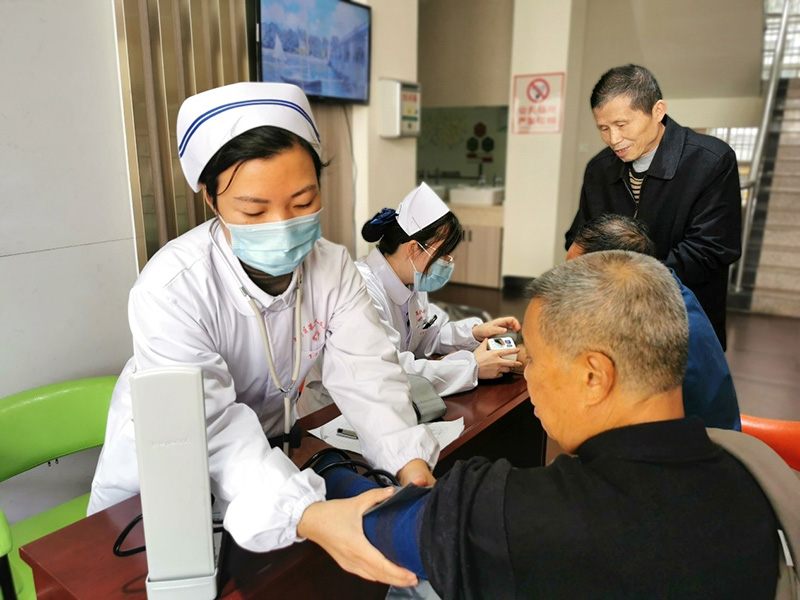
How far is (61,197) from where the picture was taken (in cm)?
203

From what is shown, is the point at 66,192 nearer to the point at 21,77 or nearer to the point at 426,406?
the point at 21,77

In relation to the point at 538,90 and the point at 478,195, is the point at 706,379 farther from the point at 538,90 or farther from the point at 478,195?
the point at 478,195

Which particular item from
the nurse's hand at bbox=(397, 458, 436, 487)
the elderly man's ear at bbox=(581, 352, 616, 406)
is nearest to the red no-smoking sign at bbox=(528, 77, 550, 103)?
the nurse's hand at bbox=(397, 458, 436, 487)

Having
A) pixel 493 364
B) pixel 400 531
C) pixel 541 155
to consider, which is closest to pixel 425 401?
pixel 493 364

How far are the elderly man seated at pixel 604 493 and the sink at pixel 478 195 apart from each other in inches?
206

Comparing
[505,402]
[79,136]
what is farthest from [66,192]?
[505,402]

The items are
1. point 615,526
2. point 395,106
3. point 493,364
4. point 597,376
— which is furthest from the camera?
point 395,106

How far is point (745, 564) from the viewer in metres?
0.72

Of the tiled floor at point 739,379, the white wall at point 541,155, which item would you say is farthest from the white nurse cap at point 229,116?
the white wall at point 541,155

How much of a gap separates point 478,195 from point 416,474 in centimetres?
515

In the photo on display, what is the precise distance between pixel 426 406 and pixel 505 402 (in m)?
0.27

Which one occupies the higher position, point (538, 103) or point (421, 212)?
point (538, 103)

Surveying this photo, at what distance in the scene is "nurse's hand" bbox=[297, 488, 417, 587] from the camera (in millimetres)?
835

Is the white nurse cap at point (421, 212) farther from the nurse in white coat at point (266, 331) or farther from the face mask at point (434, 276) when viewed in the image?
the nurse in white coat at point (266, 331)
